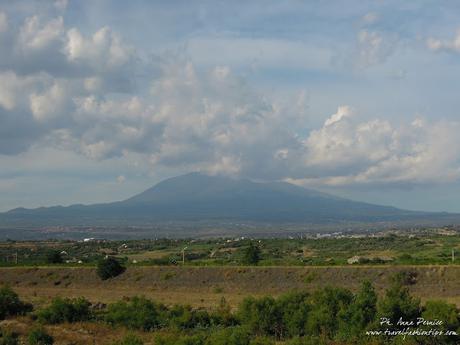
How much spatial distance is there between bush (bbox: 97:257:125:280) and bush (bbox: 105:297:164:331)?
24623 mm

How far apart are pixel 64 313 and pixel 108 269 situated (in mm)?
24633

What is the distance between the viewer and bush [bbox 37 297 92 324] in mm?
29938

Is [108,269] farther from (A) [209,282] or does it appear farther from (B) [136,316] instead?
(B) [136,316]

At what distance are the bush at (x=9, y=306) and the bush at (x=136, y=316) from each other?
5497mm

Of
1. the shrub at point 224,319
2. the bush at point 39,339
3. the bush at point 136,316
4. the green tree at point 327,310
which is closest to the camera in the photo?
the bush at point 39,339

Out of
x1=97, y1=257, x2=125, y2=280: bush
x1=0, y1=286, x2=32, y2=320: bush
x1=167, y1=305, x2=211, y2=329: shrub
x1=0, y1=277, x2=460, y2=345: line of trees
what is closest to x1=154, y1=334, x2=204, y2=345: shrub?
x1=0, y1=277, x2=460, y2=345: line of trees

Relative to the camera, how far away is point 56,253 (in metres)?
64.9

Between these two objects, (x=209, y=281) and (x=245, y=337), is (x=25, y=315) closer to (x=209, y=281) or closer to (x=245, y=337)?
(x=245, y=337)

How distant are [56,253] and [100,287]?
14269mm

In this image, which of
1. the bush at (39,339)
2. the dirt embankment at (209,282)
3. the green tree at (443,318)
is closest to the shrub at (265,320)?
the green tree at (443,318)

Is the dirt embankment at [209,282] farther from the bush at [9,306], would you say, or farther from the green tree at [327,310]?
the green tree at [327,310]

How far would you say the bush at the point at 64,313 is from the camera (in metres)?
29.9

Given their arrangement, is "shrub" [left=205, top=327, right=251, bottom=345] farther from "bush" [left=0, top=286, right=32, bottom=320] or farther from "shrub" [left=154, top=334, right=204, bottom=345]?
"bush" [left=0, top=286, right=32, bottom=320]

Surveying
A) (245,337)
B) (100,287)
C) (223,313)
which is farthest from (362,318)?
(100,287)
